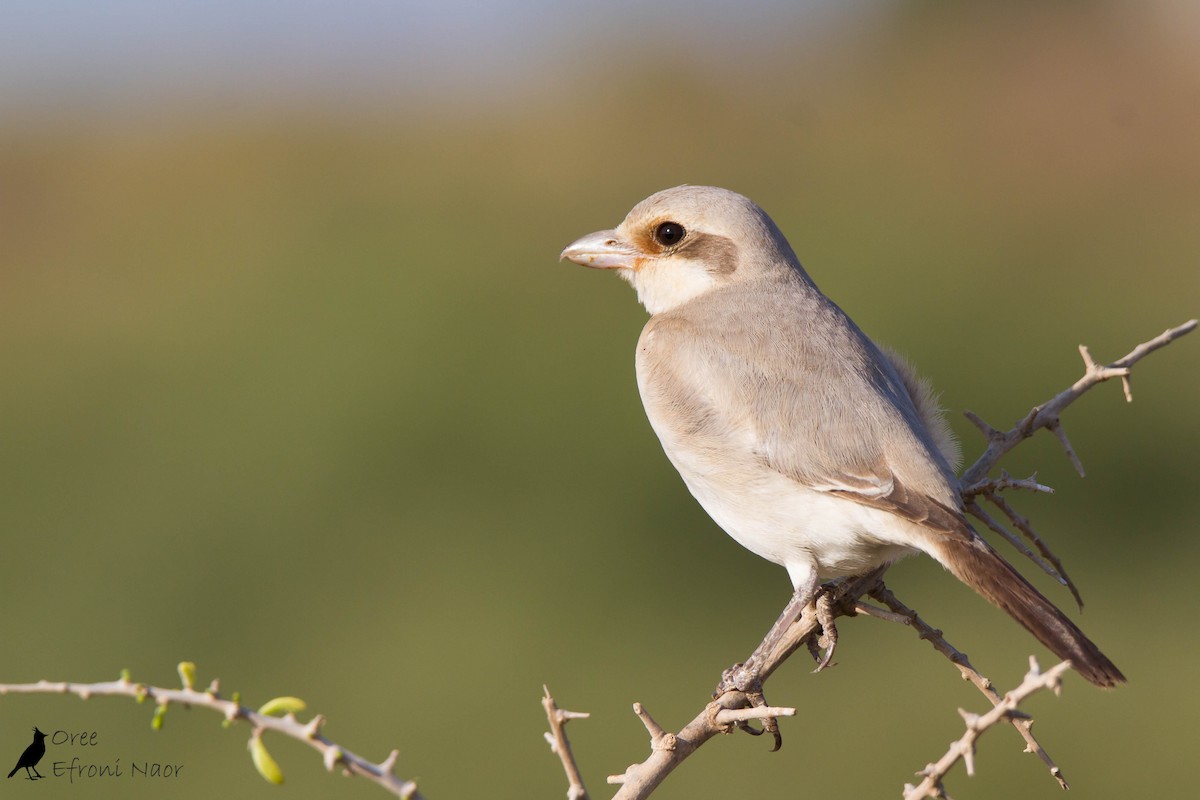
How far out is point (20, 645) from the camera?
8484mm

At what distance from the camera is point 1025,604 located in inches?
115

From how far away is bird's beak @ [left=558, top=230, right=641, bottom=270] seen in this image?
4.10m

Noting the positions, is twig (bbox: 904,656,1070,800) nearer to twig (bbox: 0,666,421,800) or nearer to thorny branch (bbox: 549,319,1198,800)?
thorny branch (bbox: 549,319,1198,800)

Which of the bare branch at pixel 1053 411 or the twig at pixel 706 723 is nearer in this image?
the twig at pixel 706 723

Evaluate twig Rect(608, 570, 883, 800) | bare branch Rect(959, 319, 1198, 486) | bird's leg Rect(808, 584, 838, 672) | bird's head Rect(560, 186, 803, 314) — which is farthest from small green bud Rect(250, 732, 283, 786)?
bird's head Rect(560, 186, 803, 314)

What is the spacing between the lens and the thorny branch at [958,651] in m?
2.15

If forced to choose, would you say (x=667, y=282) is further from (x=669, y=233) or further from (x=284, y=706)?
(x=284, y=706)

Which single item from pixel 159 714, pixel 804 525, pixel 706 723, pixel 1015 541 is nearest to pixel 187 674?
pixel 159 714

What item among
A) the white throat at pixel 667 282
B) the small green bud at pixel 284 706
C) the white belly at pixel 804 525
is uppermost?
the white throat at pixel 667 282

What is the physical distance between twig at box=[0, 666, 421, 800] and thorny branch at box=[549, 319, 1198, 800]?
Result: 639 mm

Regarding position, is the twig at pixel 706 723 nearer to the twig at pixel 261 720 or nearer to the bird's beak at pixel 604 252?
the twig at pixel 261 720

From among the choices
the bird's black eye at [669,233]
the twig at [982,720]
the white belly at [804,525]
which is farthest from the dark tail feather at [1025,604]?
the bird's black eye at [669,233]

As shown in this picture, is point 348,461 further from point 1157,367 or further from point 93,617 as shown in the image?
point 1157,367

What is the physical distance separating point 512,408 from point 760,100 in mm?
6100
